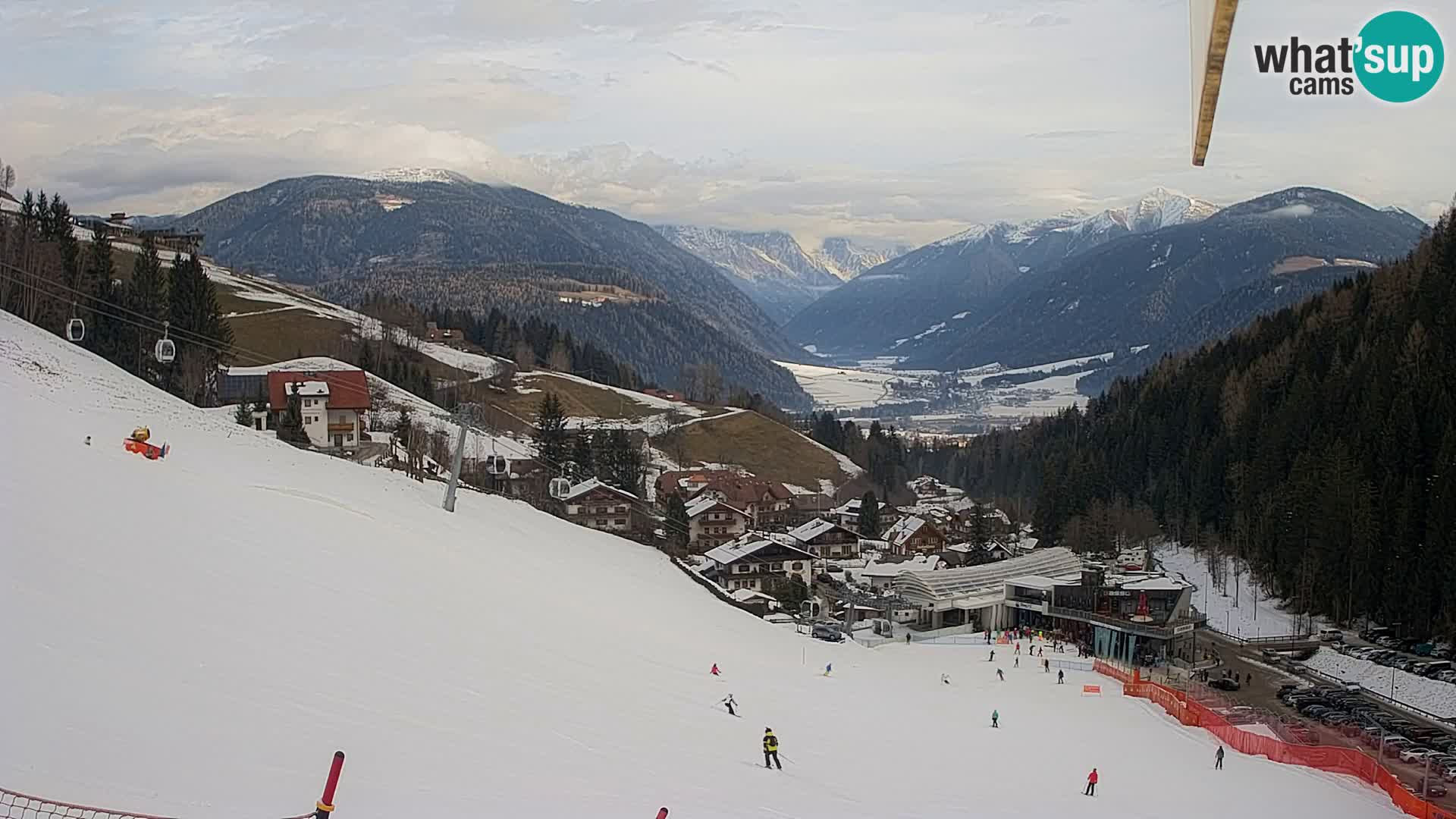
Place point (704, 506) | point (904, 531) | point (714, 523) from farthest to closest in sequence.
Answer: point (904, 531)
point (704, 506)
point (714, 523)

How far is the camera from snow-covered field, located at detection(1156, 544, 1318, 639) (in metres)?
48.7

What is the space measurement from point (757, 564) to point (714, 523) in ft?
41.4

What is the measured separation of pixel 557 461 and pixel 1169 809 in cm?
5829

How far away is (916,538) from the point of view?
239 ft

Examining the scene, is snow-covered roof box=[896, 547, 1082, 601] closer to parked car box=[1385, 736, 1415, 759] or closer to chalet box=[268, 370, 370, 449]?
parked car box=[1385, 736, 1415, 759]

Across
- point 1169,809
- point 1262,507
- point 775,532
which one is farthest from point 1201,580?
point 1169,809

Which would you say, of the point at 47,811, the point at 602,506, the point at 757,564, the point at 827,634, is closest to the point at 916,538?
the point at 757,564

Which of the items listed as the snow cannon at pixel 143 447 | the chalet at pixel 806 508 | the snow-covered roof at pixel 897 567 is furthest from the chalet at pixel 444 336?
the snow cannon at pixel 143 447

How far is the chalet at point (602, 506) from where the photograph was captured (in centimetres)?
6394

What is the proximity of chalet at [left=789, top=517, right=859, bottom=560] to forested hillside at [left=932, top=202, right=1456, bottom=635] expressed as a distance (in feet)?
45.9

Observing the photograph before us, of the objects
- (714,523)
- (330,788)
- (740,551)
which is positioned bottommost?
(714,523)

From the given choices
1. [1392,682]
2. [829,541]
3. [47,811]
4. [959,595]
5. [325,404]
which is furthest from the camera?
[829,541]

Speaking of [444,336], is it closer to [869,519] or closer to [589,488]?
[869,519]

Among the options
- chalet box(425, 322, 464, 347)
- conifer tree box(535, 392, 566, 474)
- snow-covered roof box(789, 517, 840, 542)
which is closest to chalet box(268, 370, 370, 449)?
conifer tree box(535, 392, 566, 474)
